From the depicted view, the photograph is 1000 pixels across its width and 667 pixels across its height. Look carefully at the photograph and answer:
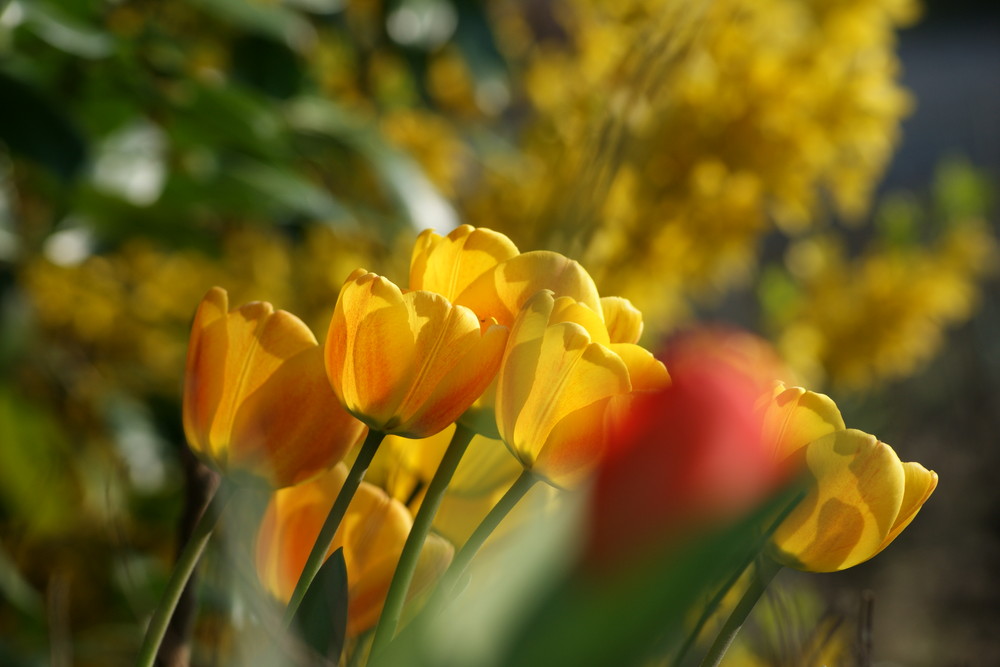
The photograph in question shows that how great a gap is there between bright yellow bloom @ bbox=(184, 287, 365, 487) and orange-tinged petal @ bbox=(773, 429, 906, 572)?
0.07m

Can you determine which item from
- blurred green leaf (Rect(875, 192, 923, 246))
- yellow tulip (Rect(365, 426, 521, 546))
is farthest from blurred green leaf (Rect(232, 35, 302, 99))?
blurred green leaf (Rect(875, 192, 923, 246))

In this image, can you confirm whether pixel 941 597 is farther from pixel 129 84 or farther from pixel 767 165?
pixel 129 84

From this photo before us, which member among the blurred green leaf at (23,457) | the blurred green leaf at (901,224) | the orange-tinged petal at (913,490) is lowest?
the blurred green leaf at (23,457)

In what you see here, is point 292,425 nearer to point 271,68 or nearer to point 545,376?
point 545,376

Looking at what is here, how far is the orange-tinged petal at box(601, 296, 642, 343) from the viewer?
0.15 metres

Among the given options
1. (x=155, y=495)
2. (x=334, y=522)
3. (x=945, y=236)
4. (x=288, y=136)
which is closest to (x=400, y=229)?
(x=288, y=136)

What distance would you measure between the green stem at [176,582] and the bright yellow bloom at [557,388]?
46 millimetres

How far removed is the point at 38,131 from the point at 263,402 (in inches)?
14.8

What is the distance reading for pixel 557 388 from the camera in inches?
4.7

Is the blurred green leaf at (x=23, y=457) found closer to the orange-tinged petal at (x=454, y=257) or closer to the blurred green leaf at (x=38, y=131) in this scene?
the blurred green leaf at (x=38, y=131)

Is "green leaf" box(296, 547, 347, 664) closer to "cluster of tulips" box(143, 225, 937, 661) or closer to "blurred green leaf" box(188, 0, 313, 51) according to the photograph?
"cluster of tulips" box(143, 225, 937, 661)

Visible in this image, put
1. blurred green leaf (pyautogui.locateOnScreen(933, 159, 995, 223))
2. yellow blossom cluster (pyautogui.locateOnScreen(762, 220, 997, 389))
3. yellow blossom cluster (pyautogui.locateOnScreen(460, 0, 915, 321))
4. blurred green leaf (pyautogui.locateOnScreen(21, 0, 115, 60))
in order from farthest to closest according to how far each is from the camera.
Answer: yellow blossom cluster (pyautogui.locateOnScreen(762, 220, 997, 389)) < blurred green leaf (pyautogui.locateOnScreen(933, 159, 995, 223)) < yellow blossom cluster (pyautogui.locateOnScreen(460, 0, 915, 321)) < blurred green leaf (pyautogui.locateOnScreen(21, 0, 115, 60))

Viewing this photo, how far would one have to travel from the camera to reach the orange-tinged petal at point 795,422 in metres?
0.11

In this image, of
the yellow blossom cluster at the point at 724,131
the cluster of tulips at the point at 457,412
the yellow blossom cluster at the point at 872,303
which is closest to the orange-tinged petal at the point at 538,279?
the cluster of tulips at the point at 457,412
